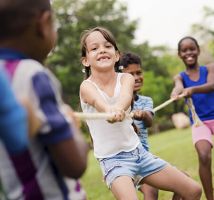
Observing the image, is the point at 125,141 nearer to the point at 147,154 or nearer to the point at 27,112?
the point at 147,154

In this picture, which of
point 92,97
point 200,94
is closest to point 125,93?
point 92,97

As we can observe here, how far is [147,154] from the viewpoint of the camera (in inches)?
150

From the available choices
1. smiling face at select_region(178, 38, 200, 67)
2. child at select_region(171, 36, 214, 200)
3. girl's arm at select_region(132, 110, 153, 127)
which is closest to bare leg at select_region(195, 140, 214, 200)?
child at select_region(171, 36, 214, 200)

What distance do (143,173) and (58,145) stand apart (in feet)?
6.59

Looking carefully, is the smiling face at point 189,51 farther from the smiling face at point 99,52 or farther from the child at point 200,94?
the smiling face at point 99,52

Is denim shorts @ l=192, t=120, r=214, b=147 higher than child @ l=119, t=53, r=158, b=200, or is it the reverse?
child @ l=119, t=53, r=158, b=200

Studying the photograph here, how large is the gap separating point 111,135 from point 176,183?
0.54 m

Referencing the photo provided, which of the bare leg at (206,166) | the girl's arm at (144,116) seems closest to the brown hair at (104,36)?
the girl's arm at (144,116)

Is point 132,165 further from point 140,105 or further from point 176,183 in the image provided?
point 140,105

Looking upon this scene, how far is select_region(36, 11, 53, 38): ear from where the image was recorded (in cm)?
184

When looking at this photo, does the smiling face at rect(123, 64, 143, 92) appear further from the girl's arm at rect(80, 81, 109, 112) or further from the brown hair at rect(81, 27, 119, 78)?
the girl's arm at rect(80, 81, 109, 112)

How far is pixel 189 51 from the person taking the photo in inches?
230

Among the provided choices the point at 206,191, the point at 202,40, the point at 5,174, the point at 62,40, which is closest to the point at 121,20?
the point at 62,40

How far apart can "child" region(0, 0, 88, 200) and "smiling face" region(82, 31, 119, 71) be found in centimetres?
193
